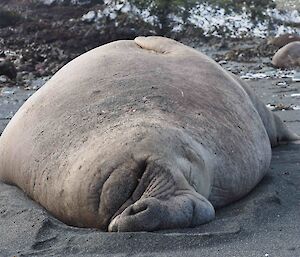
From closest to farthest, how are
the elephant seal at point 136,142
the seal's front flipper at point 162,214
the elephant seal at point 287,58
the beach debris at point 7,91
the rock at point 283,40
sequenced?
the seal's front flipper at point 162,214 → the elephant seal at point 136,142 → the beach debris at point 7,91 → the elephant seal at point 287,58 → the rock at point 283,40

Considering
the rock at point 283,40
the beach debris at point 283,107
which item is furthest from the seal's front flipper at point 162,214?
the rock at point 283,40

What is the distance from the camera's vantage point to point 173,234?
263 centimetres

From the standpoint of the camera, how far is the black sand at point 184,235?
8.25 ft

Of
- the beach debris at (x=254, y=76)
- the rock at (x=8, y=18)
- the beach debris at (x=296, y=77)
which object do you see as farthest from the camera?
the rock at (x=8, y=18)

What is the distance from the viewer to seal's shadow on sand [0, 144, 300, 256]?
2541 millimetres

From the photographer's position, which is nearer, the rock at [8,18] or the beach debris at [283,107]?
the beach debris at [283,107]

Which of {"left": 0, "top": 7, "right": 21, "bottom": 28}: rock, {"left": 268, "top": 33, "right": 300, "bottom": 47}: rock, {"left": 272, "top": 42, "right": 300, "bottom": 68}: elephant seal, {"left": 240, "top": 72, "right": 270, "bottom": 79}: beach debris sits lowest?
{"left": 0, "top": 7, "right": 21, "bottom": 28}: rock

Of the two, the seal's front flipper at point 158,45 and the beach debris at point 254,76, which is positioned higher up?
the seal's front flipper at point 158,45

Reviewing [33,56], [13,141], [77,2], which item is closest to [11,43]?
[33,56]

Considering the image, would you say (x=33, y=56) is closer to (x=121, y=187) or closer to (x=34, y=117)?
(x=34, y=117)

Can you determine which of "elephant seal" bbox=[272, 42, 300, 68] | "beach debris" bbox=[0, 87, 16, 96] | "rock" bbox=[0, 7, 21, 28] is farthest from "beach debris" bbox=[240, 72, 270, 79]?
"rock" bbox=[0, 7, 21, 28]

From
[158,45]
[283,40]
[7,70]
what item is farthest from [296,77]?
[158,45]

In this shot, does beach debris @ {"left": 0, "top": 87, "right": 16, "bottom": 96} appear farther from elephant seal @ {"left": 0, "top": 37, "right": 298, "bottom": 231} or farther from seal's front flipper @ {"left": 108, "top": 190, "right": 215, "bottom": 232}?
seal's front flipper @ {"left": 108, "top": 190, "right": 215, "bottom": 232}

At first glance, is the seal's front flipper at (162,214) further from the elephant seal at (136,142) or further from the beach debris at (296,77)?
the beach debris at (296,77)
